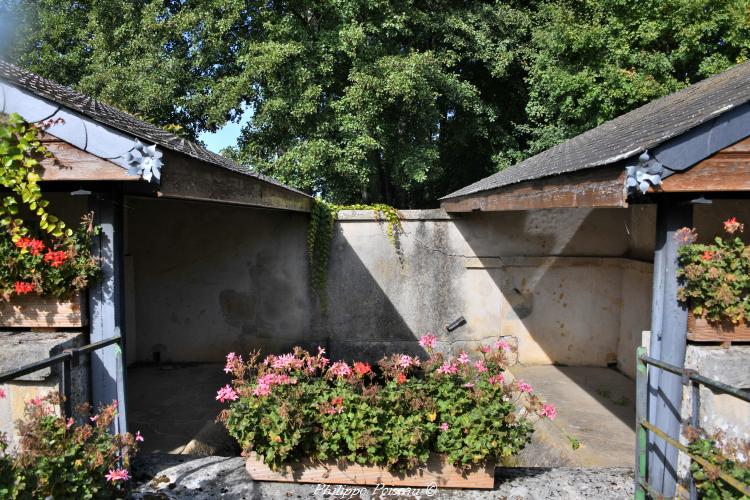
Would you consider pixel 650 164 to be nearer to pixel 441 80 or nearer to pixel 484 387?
pixel 484 387

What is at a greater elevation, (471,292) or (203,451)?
(471,292)

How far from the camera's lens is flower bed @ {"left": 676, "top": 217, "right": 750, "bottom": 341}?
2584 millimetres

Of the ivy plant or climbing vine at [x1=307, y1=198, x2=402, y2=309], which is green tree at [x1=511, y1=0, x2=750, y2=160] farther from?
the ivy plant

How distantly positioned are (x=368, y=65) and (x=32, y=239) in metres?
7.91

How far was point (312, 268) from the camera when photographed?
6.86m

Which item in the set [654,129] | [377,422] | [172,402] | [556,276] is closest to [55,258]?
[377,422]

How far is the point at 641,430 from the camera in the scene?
A: 271 cm


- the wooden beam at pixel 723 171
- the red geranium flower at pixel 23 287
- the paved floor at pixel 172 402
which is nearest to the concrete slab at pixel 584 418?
the wooden beam at pixel 723 171

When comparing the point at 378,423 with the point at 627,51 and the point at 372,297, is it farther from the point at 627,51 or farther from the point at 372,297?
the point at 627,51

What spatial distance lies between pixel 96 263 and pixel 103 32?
1064cm

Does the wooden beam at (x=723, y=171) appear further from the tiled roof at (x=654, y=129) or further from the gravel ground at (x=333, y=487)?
the gravel ground at (x=333, y=487)

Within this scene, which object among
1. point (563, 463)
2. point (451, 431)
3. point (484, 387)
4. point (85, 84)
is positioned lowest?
point (563, 463)

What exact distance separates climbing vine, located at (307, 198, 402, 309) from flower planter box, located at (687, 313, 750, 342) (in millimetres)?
4531

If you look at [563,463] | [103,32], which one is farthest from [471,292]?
[103,32]
